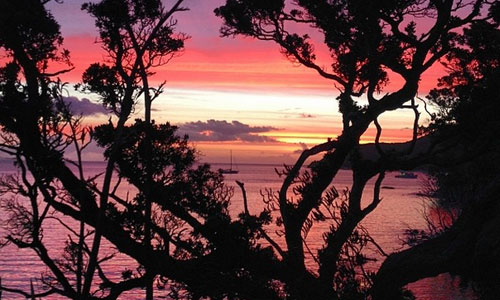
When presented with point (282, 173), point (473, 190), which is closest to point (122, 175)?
point (282, 173)

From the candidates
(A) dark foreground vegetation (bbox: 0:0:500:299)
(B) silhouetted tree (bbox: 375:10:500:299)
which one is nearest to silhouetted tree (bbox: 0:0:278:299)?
(A) dark foreground vegetation (bbox: 0:0:500:299)

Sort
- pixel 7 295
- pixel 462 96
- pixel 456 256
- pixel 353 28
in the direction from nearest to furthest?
pixel 456 256, pixel 353 28, pixel 462 96, pixel 7 295

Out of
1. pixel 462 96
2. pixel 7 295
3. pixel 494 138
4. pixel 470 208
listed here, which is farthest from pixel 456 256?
pixel 7 295

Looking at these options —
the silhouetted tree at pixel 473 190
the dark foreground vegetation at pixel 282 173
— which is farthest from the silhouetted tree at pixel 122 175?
the silhouetted tree at pixel 473 190

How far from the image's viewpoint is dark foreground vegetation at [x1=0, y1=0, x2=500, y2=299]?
36.7 ft

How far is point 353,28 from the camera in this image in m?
15.1

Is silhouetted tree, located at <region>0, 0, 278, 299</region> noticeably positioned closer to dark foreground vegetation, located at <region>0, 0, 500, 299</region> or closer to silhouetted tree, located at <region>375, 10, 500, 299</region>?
dark foreground vegetation, located at <region>0, 0, 500, 299</region>

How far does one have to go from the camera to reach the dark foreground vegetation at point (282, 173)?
11.2 meters

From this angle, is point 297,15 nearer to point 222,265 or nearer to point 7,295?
point 222,265

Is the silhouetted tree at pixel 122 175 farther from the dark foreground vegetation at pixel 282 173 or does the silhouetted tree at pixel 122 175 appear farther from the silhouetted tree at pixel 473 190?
the silhouetted tree at pixel 473 190

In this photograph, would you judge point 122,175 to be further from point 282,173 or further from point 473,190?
point 473,190

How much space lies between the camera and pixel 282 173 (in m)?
13.7

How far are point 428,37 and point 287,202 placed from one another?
469cm

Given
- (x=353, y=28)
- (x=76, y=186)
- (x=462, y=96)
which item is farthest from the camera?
(x=462, y=96)
